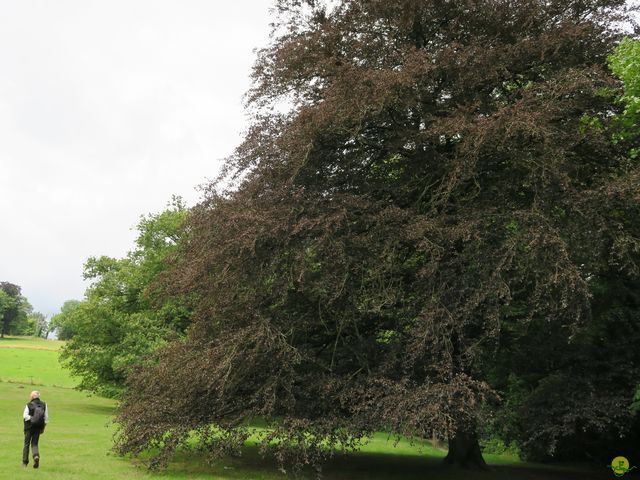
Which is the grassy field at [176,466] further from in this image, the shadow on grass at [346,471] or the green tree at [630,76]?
the green tree at [630,76]

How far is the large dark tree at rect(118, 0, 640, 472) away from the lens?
39.4 feet

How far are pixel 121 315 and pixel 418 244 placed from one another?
24.2 metres

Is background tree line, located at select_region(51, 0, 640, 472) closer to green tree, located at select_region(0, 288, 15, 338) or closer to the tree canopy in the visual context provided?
green tree, located at select_region(0, 288, 15, 338)

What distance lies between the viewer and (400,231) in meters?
12.9

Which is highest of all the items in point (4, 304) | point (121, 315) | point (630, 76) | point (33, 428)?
point (4, 304)

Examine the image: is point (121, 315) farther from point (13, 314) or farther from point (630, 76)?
point (13, 314)

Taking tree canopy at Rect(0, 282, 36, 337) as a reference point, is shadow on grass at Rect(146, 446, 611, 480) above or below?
below

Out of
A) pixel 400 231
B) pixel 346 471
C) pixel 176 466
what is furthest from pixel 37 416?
pixel 400 231

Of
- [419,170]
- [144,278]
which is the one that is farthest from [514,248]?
[144,278]

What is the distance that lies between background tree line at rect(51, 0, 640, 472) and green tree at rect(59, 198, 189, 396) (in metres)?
16.0

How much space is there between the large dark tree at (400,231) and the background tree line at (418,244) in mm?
57

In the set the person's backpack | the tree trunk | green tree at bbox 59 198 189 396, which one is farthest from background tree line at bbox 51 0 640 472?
green tree at bbox 59 198 189 396

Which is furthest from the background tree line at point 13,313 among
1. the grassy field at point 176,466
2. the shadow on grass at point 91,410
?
the grassy field at point 176,466

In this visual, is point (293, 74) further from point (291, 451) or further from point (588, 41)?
point (291, 451)
